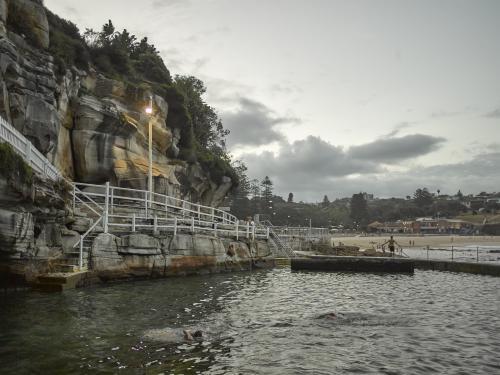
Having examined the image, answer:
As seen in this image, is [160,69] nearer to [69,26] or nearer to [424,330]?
[69,26]

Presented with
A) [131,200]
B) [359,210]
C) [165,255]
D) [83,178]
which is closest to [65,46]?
[83,178]

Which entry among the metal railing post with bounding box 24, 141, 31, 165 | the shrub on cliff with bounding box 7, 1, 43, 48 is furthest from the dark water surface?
the shrub on cliff with bounding box 7, 1, 43, 48

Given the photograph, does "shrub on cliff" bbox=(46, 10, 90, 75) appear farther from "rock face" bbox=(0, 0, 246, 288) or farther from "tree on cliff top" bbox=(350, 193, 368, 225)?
"tree on cliff top" bbox=(350, 193, 368, 225)

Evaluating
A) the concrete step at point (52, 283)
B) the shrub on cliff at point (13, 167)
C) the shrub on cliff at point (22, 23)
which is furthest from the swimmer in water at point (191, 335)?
the shrub on cliff at point (22, 23)

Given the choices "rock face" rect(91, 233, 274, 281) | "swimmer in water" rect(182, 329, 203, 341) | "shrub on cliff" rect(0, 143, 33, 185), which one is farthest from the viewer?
"rock face" rect(91, 233, 274, 281)

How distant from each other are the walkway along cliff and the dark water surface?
2.07m

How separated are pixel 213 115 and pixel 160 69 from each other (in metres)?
25.5

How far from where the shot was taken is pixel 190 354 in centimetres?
939

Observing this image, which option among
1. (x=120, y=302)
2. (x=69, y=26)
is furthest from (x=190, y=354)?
(x=69, y=26)

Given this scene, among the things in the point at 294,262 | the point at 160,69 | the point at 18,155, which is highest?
the point at 160,69

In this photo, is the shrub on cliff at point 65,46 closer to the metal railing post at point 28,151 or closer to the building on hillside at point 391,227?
the metal railing post at point 28,151

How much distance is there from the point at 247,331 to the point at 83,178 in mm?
22204

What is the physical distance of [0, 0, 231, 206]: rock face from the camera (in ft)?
73.4

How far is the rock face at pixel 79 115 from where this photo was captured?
73.4 feet
